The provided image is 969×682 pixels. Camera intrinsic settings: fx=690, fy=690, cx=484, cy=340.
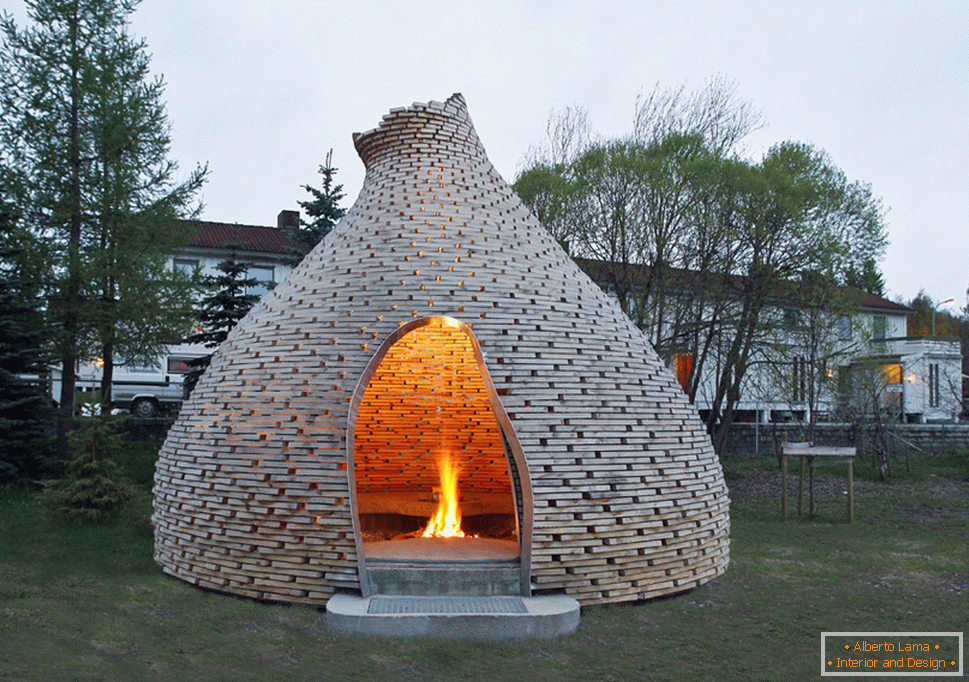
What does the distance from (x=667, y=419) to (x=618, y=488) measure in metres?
1.13

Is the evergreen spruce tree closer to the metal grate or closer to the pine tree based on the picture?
the pine tree

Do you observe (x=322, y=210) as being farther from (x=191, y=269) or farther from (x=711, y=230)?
(x=711, y=230)

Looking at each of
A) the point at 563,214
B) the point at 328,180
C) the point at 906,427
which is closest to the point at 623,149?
the point at 563,214

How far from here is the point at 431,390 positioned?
35.2ft

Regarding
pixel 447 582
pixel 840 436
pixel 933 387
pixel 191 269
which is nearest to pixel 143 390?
pixel 191 269

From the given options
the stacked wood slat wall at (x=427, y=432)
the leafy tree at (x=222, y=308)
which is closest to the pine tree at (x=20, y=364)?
the leafy tree at (x=222, y=308)

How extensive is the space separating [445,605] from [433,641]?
457 mm

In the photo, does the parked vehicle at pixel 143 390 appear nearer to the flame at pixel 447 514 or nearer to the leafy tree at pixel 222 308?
the leafy tree at pixel 222 308

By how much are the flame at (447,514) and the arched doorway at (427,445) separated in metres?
0.05

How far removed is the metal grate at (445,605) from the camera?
19.1ft

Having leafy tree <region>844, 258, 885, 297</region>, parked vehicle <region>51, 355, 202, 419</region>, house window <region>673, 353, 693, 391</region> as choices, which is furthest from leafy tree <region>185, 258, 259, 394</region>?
leafy tree <region>844, 258, 885, 297</region>

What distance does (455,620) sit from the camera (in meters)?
5.68

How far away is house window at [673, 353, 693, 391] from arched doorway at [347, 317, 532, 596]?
7336 millimetres

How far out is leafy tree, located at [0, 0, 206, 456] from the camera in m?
13.2
